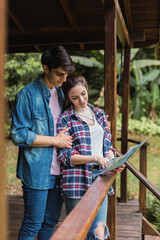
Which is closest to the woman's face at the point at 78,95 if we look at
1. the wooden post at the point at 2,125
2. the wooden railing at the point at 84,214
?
the wooden railing at the point at 84,214

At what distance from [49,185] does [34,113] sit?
49 centimetres

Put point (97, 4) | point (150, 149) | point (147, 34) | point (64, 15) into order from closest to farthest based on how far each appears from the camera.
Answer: point (97, 4) < point (64, 15) < point (147, 34) < point (150, 149)

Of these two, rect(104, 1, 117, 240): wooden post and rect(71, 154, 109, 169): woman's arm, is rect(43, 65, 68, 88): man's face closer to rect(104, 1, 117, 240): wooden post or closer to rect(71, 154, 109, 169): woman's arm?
rect(71, 154, 109, 169): woman's arm

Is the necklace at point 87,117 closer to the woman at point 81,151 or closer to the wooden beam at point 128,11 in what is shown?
the woman at point 81,151

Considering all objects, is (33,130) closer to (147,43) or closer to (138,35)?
(138,35)

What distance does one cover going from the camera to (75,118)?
2029 millimetres

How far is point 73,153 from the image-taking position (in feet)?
6.25

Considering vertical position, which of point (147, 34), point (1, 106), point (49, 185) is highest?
point (147, 34)

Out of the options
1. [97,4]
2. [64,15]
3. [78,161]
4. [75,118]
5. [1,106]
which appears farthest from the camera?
[64,15]

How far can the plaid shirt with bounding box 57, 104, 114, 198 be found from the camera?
1.93 m

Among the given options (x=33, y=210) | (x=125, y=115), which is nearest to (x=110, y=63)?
(x=33, y=210)

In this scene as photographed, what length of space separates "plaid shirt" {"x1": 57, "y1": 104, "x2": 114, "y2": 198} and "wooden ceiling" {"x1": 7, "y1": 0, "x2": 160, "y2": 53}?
200cm

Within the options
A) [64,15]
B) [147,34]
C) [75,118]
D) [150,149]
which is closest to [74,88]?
[75,118]

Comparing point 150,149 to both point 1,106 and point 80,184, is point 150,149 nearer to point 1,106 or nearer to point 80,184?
point 80,184
